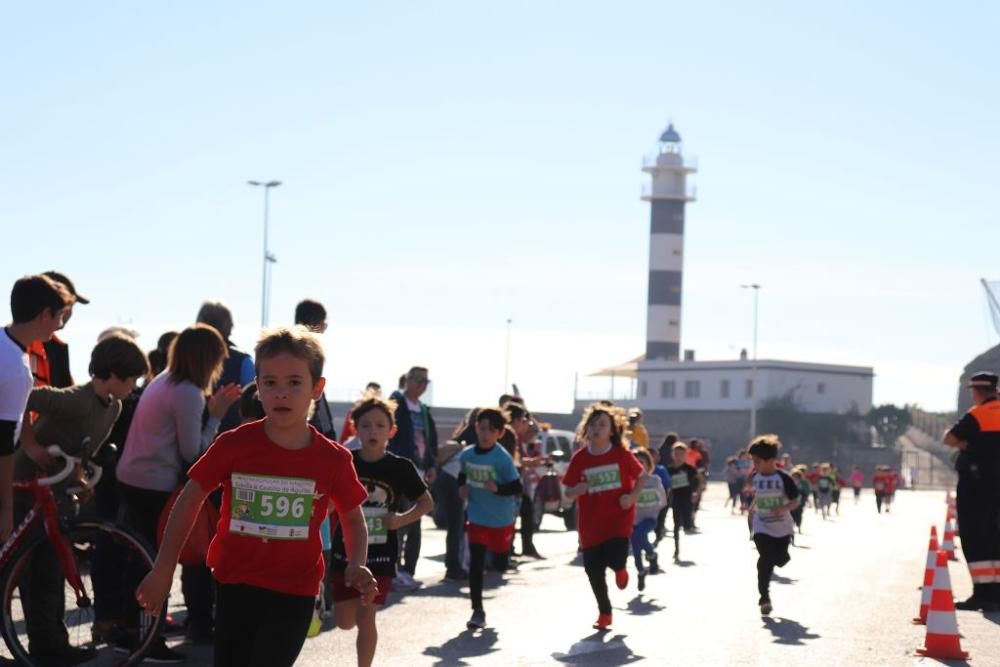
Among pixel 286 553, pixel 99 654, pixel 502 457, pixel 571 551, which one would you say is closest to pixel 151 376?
pixel 502 457

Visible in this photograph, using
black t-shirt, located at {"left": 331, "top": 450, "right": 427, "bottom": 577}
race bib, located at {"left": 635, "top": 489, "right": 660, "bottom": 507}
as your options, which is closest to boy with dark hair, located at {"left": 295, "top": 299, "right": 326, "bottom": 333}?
black t-shirt, located at {"left": 331, "top": 450, "right": 427, "bottom": 577}

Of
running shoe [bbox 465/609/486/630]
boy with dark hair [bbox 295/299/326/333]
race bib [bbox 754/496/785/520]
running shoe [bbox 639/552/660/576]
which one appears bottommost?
running shoe [bbox 639/552/660/576]

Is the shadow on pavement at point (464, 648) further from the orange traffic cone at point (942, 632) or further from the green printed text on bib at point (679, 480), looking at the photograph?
the green printed text on bib at point (679, 480)

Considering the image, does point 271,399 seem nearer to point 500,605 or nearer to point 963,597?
point 500,605

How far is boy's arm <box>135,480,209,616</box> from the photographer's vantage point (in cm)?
545

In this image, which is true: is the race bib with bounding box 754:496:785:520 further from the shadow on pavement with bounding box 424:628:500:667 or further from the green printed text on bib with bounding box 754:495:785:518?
the shadow on pavement with bounding box 424:628:500:667

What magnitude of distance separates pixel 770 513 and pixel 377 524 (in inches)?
228

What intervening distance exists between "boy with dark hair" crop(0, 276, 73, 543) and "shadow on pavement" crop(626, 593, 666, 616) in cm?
645

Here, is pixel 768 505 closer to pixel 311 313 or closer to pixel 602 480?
pixel 602 480

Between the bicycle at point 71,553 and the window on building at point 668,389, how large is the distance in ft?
366

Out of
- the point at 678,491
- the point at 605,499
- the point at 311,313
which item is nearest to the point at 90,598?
the point at 311,313

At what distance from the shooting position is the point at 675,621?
1262 centimetres

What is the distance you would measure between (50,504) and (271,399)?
2836 mm

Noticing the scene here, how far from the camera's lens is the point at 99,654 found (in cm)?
876
